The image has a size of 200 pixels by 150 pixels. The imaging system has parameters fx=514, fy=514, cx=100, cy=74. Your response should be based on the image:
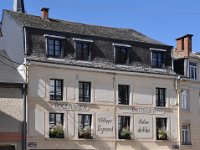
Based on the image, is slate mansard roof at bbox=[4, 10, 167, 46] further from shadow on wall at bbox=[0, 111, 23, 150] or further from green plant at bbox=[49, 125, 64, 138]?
green plant at bbox=[49, 125, 64, 138]

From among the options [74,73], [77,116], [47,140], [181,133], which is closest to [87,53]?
[74,73]

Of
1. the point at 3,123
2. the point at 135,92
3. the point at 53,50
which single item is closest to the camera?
the point at 3,123

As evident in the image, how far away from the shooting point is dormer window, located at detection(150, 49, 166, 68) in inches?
1444

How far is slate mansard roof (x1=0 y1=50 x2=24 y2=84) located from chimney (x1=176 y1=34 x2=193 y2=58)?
43.8 ft

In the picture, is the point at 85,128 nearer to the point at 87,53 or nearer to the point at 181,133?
the point at 87,53

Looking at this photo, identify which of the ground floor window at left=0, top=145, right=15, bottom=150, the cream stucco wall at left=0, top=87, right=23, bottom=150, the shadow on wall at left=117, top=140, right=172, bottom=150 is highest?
the cream stucco wall at left=0, top=87, right=23, bottom=150

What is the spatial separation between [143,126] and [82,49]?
267 inches

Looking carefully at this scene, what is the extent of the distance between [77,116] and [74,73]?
9.09 feet

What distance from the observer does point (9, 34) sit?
34.8 metres

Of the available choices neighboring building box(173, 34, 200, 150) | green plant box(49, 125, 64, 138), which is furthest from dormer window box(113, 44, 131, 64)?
green plant box(49, 125, 64, 138)

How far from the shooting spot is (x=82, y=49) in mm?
33812

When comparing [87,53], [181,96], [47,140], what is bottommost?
[47,140]

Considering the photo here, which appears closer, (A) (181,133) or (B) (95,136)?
(B) (95,136)

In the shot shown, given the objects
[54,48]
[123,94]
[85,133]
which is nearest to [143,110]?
[123,94]
